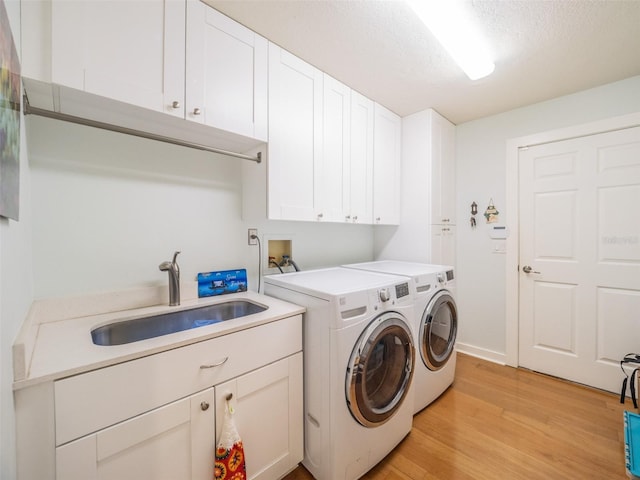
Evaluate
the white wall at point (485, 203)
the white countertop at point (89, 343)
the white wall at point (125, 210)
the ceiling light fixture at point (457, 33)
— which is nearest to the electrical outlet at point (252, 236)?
the white wall at point (125, 210)

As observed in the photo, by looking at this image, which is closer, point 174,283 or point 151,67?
point 151,67

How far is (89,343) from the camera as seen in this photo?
98 cm

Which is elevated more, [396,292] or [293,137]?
[293,137]

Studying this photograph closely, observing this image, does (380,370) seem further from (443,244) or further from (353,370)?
(443,244)

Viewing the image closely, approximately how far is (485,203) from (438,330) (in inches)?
59.0

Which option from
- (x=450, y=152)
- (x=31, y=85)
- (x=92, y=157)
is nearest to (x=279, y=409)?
(x=92, y=157)

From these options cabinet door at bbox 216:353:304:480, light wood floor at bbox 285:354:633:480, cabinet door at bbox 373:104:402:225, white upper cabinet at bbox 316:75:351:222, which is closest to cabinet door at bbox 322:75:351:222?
white upper cabinet at bbox 316:75:351:222

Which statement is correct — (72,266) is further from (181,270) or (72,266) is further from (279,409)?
(279,409)

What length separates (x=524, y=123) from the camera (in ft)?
8.13

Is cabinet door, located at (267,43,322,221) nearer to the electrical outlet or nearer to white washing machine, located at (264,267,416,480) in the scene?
the electrical outlet

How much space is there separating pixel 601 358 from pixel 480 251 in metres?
1.20

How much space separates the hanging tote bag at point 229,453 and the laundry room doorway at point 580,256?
2610 mm

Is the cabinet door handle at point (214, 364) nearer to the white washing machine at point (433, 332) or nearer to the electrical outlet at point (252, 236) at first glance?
the electrical outlet at point (252, 236)

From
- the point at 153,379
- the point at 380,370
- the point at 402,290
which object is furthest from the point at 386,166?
the point at 153,379
